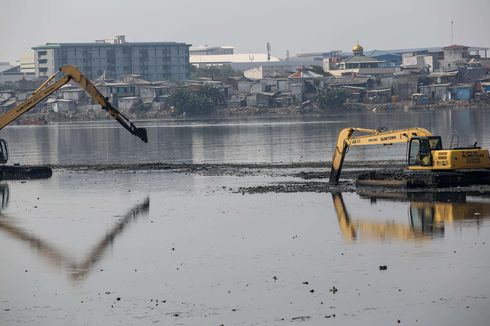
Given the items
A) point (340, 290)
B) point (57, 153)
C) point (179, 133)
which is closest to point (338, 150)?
point (340, 290)

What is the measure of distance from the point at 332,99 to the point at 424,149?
14807 cm

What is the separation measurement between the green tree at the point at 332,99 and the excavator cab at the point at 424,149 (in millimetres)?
146937

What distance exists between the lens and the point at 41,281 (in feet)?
101

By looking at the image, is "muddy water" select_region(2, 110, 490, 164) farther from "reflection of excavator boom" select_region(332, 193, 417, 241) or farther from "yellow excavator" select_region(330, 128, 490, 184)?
"reflection of excavator boom" select_region(332, 193, 417, 241)

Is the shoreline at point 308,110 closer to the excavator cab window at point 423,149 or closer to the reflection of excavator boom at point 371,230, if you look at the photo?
the excavator cab window at point 423,149

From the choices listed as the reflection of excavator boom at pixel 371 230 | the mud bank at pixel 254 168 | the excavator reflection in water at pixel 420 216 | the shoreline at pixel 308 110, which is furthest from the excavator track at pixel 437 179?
the shoreline at pixel 308 110

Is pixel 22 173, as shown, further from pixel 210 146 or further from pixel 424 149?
pixel 210 146

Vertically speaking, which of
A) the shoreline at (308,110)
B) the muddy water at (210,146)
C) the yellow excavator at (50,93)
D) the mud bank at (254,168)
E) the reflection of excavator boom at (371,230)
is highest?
the yellow excavator at (50,93)

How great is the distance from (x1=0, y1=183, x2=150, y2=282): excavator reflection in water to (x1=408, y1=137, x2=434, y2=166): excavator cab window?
10.2 metres

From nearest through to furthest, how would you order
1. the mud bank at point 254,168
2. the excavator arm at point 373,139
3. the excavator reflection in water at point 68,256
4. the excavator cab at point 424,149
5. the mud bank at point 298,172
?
the excavator reflection in water at point 68,256, the excavator cab at point 424,149, the excavator arm at point 373,139, the mud bank at point 298,172, the mud bank at point 254,168

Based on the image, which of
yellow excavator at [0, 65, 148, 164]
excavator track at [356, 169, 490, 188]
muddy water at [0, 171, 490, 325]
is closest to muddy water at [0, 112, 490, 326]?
muddy water at [0, 171, 490, 325]

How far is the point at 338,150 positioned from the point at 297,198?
16.3 feet

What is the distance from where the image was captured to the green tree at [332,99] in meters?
195

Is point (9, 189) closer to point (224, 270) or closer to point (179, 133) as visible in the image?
point (224, 270)
